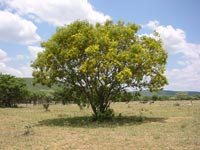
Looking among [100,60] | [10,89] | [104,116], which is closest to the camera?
[100,60]

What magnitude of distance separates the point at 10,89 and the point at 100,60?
4615 cm

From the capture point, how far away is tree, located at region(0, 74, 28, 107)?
67.6 meters

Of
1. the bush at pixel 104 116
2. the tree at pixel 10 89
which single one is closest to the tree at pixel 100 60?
the bush at pixel 104 116

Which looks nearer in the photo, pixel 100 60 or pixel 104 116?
pixel 100 60

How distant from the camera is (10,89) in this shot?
68312 mm

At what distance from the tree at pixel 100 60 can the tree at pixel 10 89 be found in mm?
39783

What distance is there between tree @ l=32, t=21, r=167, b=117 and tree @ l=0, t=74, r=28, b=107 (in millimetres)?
39783

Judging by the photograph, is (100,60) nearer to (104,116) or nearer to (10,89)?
(104,116)

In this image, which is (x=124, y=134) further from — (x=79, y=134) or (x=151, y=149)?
(x=151, y=149)

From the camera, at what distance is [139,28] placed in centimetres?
3058

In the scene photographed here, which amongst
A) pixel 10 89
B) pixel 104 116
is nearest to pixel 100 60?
pixel 104 116


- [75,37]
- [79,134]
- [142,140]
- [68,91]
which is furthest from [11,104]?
[142,140]

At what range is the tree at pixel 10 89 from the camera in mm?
67562

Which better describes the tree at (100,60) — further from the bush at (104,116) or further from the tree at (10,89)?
the tree at (10,89)
